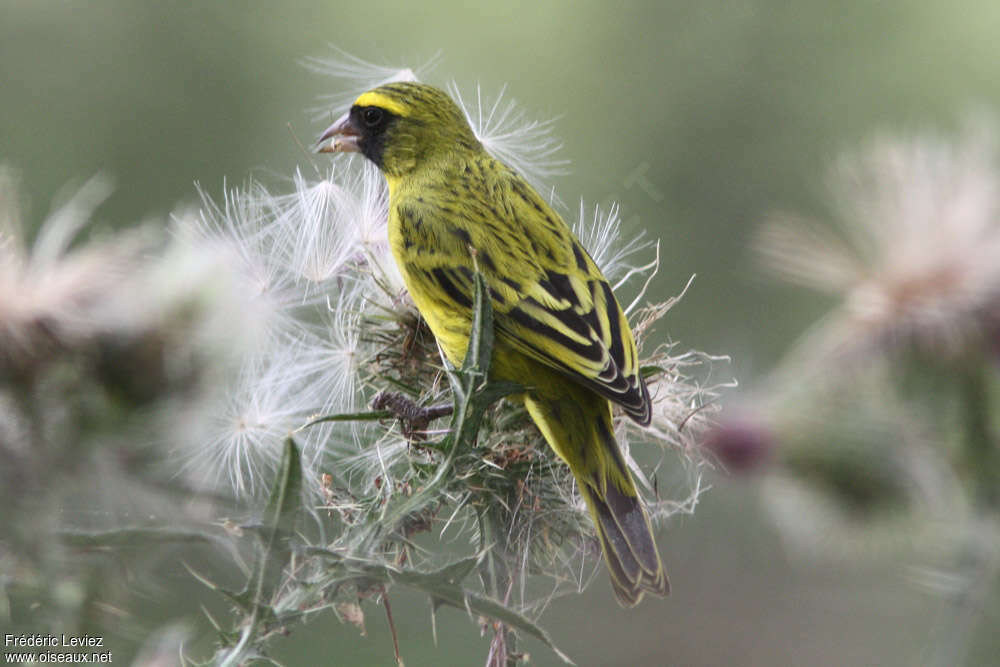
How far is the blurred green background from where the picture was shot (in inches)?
391

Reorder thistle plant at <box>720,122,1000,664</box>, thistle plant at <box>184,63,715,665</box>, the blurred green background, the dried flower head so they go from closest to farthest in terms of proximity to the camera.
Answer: thistle plant at <box>184,63,715,665</box>
thistle plant at <box>720,122,1000,664</box>
the dried flower head
the blurred green background

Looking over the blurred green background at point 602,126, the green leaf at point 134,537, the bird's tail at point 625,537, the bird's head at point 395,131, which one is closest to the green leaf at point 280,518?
the green leaf at point 134,537

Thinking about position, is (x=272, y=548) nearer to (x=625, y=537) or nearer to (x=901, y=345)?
(x=625, y=537)

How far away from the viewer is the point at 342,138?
4254mm

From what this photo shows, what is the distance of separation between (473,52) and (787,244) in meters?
6.40

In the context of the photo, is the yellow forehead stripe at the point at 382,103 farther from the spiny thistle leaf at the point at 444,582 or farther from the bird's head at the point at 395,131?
the spiny thistle leaf at the point at 444,582

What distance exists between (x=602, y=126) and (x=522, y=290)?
26.5 ft

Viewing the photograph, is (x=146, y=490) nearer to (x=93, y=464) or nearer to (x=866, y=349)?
(x=93, y=464)

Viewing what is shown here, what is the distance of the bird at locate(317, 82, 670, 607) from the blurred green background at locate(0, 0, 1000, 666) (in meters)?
5.21

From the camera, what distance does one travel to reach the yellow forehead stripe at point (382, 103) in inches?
166

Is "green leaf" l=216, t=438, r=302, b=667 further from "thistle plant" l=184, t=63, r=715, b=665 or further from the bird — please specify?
the bird

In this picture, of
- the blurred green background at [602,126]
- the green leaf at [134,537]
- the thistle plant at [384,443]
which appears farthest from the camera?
the blurred green background at [602,126]

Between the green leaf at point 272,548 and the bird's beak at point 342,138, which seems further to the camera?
the bird's beak at point 342,138

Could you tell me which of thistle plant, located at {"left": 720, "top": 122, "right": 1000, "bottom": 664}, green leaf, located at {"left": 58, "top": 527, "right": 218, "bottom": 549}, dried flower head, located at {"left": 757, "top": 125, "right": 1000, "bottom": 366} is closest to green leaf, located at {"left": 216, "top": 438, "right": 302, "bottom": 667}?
green leaf, located at {"left": 58, "top": 527, "right": 218, "bottom": 549}
